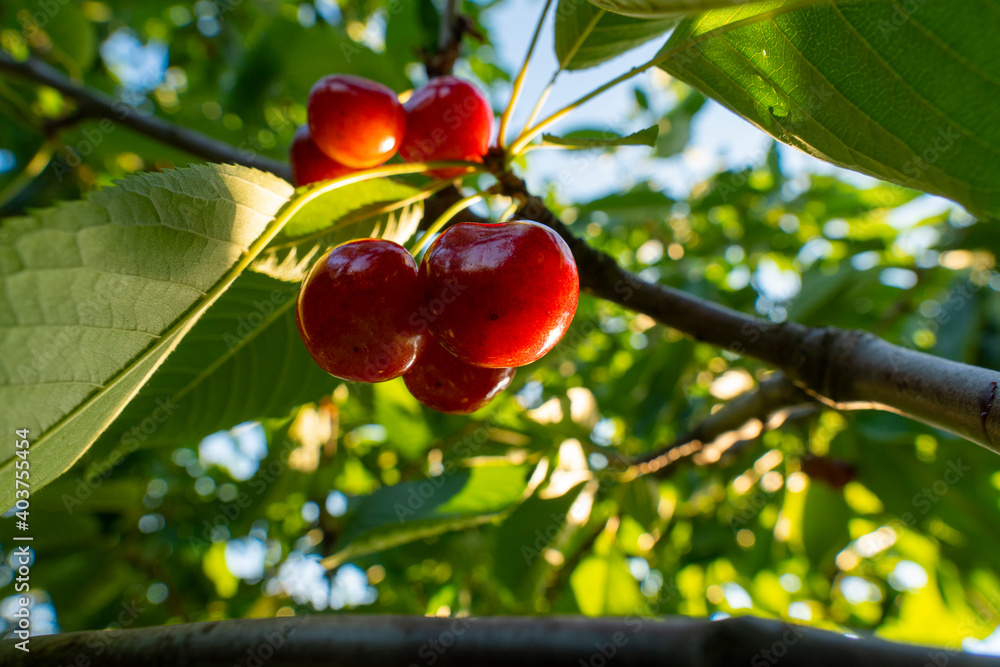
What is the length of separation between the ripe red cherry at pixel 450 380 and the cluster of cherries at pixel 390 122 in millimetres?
426

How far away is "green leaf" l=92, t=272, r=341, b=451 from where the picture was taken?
51.8 inches

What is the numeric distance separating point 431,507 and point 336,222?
2.81 ft

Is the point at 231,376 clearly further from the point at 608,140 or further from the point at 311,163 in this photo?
the point at 608,140

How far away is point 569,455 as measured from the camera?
225 cm

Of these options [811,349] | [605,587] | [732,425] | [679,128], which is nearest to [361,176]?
[811,349]

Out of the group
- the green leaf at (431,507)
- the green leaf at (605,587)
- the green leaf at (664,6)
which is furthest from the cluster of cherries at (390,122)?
the green leaf at (605,587)

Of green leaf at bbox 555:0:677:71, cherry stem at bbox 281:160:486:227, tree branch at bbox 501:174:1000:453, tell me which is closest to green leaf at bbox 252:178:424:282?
cherry stem at bbox 281:160:486:227

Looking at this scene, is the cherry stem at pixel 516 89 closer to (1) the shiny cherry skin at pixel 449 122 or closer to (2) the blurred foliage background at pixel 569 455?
(1) the shiny cherry skin at pixel 449 122

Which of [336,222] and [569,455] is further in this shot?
[569,455]

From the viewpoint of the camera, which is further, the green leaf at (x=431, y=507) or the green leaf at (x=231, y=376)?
the green leaf at (x=431, y=507)

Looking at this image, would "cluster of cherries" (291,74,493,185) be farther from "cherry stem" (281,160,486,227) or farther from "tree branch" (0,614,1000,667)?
"tree branch" (0,614,1000,667)

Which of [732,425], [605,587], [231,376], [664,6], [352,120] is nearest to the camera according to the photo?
[664,6]

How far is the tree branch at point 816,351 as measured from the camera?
3.12 feet

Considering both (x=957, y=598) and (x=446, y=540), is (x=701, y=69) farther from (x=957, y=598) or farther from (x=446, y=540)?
(x=957, y=598)
